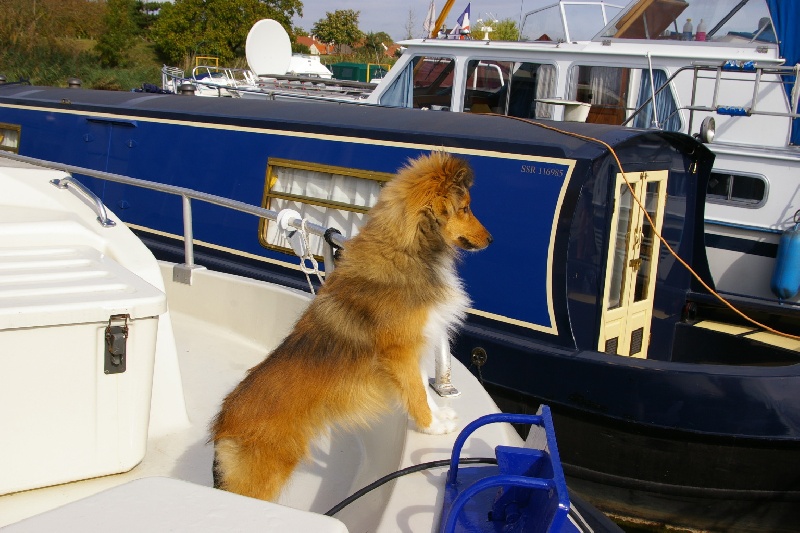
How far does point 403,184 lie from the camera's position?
3.13 m

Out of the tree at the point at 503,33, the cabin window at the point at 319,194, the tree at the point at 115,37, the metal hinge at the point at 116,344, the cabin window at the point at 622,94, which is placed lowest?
the metal hinge at the point at 116,344

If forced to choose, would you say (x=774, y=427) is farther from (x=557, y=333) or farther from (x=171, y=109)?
(x=171, y=109)

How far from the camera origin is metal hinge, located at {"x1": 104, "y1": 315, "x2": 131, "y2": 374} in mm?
2422

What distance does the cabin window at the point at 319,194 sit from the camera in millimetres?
5562

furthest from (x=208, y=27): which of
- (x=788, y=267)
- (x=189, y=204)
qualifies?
(x=189, y=204)

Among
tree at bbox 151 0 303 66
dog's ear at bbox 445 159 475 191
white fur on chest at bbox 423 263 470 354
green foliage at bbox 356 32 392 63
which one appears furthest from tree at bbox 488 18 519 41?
tree at bbox 151 0 303 66

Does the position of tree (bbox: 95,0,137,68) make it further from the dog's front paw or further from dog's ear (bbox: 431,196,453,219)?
the dog's front paw

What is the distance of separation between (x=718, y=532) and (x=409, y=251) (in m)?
2.98

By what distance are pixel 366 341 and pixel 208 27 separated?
43.2m

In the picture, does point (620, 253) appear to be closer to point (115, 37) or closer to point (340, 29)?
point (115, 37)

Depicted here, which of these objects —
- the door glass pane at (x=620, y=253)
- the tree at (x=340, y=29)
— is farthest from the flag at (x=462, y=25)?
the tree at (x=340, y=29)

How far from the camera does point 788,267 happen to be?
6.61 meters

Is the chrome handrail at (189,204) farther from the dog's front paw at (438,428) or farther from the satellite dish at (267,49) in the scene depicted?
the satellite dish at (267,49)

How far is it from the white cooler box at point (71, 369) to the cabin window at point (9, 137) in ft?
20.7
